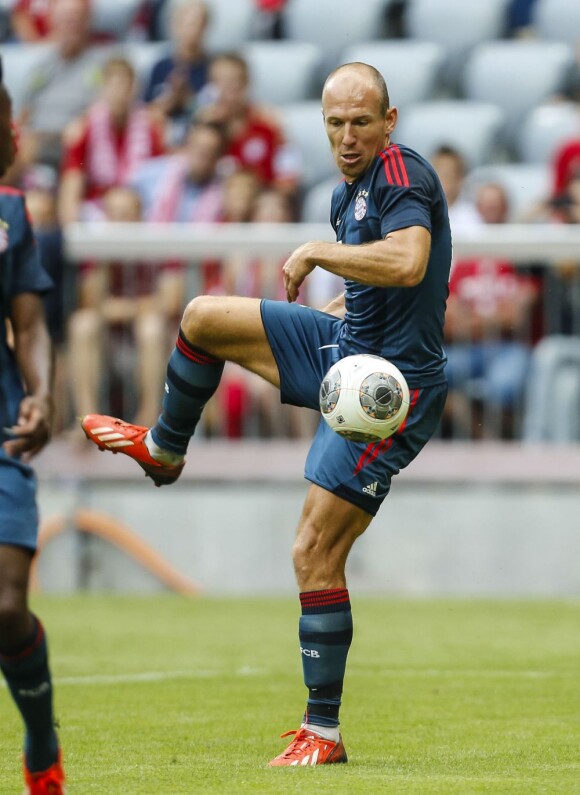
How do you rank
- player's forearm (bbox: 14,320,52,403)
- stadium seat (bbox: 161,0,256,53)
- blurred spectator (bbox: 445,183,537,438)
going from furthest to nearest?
stadium seat (bbox: 161,0,256,53), blurred spectator (bbox: 445,183,537,438), player's forearm (bbox: 14,320,52,403)

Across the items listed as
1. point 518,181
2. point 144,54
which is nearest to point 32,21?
point 144,54

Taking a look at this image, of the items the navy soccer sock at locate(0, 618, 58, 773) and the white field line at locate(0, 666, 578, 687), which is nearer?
the navy soccer sock at locate(0, 618, 58, 773)

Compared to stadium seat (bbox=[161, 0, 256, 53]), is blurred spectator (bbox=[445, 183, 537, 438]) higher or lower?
lower

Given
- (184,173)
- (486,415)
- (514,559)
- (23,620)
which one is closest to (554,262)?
(486,415)

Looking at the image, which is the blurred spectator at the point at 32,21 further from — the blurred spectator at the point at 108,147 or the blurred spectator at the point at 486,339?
the blurred spectator at the point at 486,339

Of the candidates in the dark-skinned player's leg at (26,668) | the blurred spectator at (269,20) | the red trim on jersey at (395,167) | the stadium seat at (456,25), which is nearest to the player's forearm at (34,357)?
the dark-skinned player's leg at (26,668)

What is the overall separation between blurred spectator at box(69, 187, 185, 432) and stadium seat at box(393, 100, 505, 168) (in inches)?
147

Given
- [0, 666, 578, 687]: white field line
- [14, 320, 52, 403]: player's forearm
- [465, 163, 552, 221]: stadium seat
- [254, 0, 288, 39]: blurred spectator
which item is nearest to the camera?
[14, 320, 52, 403]: player's forearm

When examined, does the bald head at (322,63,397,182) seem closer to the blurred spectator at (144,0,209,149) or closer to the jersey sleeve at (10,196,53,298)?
the jersey sleeve at (10,196,53,298)

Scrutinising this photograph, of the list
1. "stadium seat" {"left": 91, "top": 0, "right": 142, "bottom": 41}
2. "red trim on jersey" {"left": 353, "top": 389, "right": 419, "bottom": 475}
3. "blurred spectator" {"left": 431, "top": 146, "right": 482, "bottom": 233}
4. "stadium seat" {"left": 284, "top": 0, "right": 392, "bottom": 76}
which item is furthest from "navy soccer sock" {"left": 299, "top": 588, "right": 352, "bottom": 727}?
"stadium seat" {"left": 91, "top": 0, "right": 142, "bottom": 41}

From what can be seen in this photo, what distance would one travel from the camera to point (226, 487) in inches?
515

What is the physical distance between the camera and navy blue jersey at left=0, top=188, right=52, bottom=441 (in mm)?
5289

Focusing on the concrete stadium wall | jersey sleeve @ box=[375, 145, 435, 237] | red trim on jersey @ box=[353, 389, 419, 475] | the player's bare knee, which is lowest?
the concrete stadium wall

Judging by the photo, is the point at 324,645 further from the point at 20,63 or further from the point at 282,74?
the point at 20,63
